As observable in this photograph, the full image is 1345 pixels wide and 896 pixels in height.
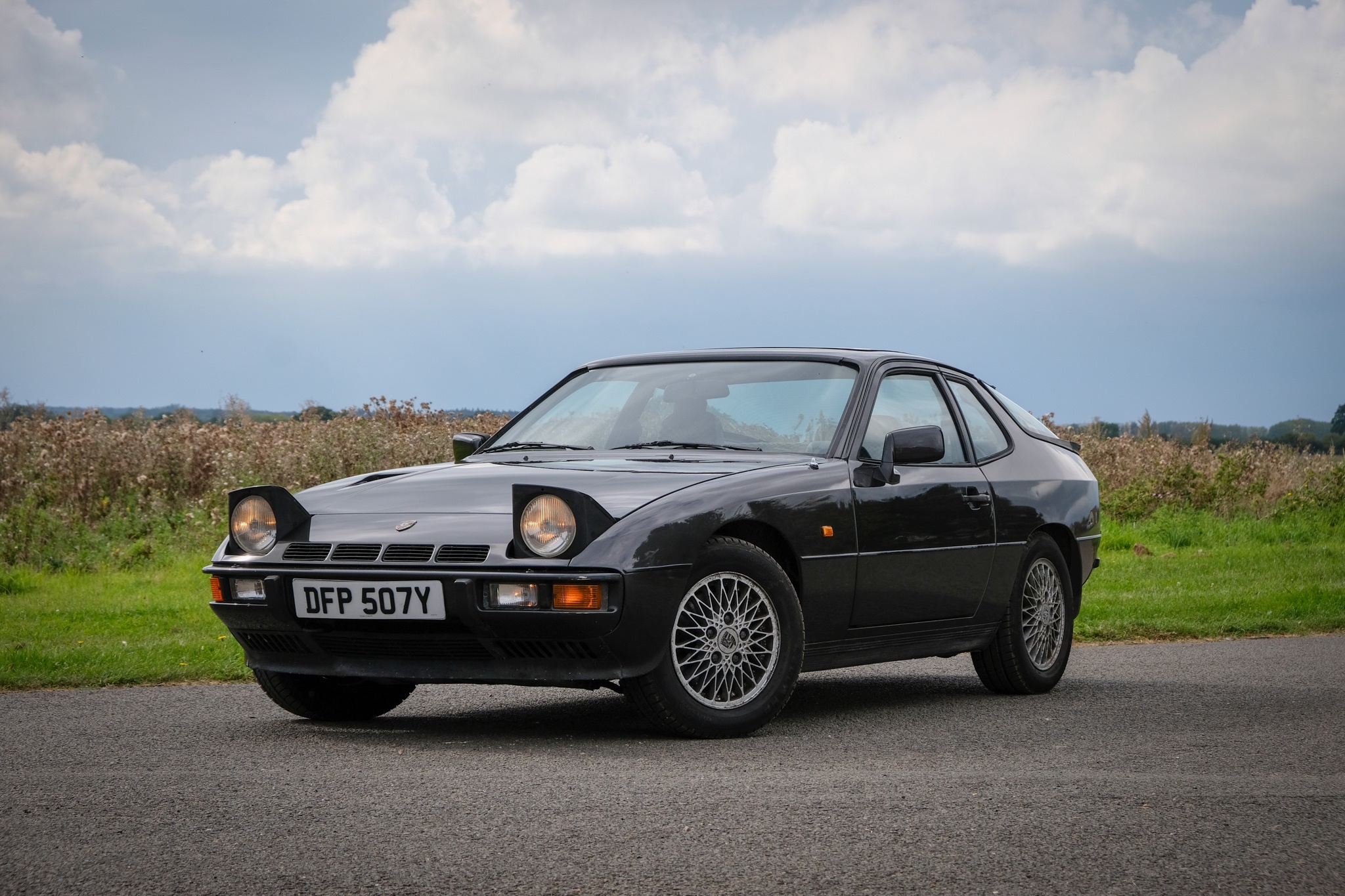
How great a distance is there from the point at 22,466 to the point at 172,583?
385 centimetres

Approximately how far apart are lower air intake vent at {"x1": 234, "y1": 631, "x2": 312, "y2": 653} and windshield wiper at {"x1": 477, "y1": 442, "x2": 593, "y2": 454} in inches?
60.0

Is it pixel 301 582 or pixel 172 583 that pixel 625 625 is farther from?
pixel 172 583

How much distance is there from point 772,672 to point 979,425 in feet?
7.98

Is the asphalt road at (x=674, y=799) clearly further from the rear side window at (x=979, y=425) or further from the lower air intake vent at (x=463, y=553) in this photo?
the rear side window at (x=979, y=425)

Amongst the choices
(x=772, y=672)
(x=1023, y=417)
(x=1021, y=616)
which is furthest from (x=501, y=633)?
(x=1023, y=417)

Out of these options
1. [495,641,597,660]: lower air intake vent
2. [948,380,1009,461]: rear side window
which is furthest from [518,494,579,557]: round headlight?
[948,380,1009,461]: rear side window

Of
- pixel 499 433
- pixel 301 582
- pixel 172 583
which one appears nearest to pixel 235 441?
pixel 172 583

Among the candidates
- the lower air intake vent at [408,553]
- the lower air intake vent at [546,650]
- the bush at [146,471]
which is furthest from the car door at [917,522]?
the bush at [146,471]

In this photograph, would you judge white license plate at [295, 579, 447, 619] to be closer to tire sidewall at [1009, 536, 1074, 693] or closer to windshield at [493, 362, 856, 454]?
windshield at [493, 362, 856, 454]

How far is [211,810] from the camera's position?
4.46m

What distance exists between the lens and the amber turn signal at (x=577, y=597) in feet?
17.5

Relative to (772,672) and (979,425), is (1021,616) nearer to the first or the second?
(979,425)

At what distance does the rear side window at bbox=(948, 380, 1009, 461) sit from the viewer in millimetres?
7629

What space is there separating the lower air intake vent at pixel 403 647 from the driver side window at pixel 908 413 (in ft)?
6.57
